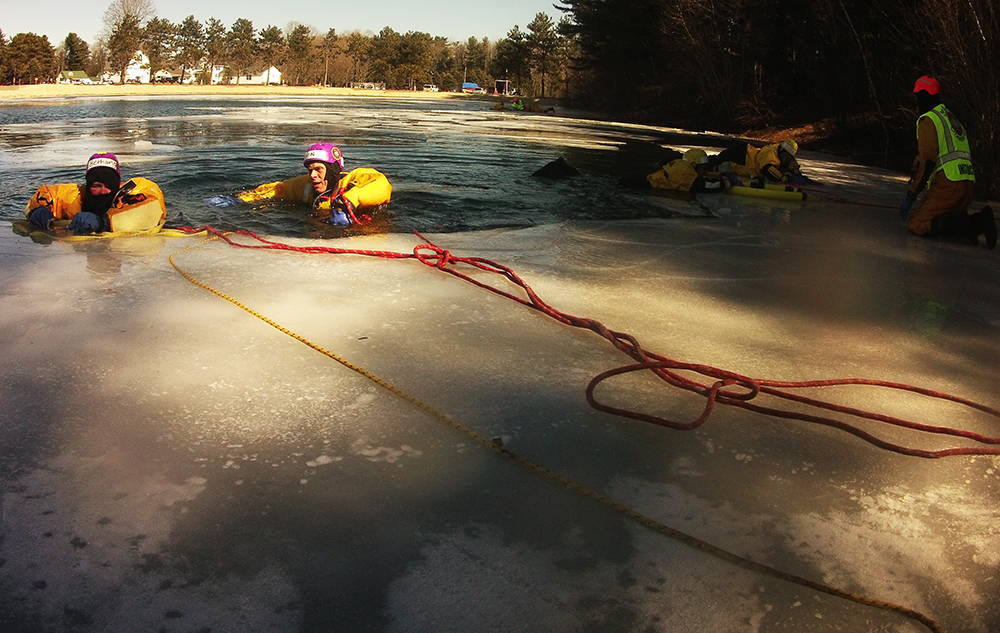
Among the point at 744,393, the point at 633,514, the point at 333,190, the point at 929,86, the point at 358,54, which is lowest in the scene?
the point at 633,514

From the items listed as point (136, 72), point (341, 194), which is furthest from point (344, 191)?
point (136, 72)

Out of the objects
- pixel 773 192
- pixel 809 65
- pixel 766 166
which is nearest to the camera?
pixel 773 192

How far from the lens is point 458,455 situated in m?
2.39

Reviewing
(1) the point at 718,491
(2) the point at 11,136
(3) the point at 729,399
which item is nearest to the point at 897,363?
(3) the point at 729,399

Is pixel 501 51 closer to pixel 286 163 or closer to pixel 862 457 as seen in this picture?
pixel 286 163

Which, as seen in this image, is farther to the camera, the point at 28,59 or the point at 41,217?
the point at 28,59

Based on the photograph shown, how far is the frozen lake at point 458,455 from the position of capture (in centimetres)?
174

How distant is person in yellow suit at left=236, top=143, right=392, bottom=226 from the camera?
6871 mm

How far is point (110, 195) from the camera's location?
19.5 feet

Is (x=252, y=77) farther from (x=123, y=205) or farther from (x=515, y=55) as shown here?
(x=123, y=205)


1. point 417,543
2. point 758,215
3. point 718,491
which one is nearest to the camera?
point 417,543

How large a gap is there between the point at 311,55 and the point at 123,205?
10787 centimetres

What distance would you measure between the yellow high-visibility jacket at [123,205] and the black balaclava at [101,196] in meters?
0.06

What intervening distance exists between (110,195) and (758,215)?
617 cm
